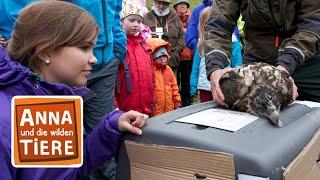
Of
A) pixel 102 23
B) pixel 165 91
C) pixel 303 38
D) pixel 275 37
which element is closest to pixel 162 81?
pixel 165 91

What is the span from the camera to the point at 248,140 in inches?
57.4

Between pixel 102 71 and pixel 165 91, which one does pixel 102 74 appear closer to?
pixel 102 71

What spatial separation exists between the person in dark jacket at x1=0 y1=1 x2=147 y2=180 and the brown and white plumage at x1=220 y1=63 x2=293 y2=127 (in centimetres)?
40

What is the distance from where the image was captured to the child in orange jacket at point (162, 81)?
4641 mm

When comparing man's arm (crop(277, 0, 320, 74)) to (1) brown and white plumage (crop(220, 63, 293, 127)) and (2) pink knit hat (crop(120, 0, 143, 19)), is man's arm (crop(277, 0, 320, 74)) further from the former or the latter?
(2) pink knit hat (crop(120, 0, 143, 19))

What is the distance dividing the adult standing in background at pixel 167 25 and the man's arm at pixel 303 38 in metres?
4.10

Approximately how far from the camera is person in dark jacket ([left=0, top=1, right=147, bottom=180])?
Result: 152cm

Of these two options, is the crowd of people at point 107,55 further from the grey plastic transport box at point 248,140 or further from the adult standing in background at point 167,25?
the adult standing in background at point 167,25

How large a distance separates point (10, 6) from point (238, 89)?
1463mm

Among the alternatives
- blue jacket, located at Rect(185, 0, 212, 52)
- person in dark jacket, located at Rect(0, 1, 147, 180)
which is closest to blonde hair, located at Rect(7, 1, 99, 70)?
person in dark jacket, located at Rect(0, 1, 147, 180)

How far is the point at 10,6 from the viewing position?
2.70m

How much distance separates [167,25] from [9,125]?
513cm

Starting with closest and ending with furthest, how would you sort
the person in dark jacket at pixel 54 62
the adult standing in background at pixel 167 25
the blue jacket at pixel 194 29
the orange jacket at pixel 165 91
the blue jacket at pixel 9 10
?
the person in dark jacket at pixel 54 62
the blue jacket at pixel 9 10
the orange jacket at pixel 165 91
the blue jacket at pixel 194 29
the adult standing in background at pixel 167 25

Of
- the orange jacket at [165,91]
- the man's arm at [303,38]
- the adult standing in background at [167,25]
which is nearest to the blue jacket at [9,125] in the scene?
the man's arm at [303,38]
